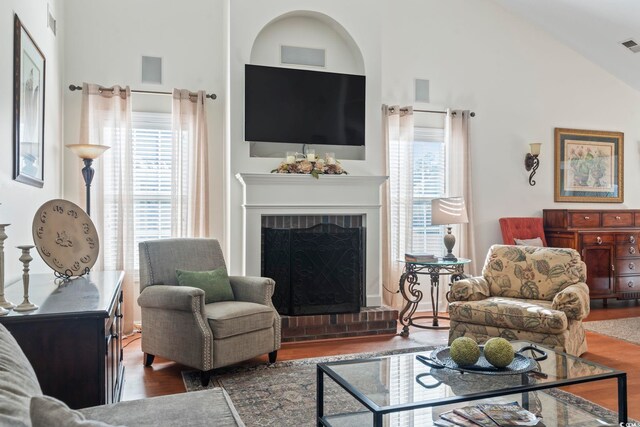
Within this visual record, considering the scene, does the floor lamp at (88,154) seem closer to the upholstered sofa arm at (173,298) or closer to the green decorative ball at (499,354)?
the upholstered sofa arm at (173,298)

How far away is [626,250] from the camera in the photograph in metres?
5.91

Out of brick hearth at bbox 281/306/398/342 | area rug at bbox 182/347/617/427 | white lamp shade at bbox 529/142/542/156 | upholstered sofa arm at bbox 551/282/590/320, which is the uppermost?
white lamp shade at bbox 529/142/542/156

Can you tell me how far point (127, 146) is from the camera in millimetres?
4750

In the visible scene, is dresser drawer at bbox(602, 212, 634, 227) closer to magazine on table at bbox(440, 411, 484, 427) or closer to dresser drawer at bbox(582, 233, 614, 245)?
dresser drawer at bbox(582, 233, 614, 245)

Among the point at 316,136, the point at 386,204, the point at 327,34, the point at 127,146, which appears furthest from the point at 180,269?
the point at 327,34

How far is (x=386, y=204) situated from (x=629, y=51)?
3373 millimetres

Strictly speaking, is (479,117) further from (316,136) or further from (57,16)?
(57,16)

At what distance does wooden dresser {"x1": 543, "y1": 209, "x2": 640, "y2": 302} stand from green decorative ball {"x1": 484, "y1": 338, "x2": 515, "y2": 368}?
403 centimetres

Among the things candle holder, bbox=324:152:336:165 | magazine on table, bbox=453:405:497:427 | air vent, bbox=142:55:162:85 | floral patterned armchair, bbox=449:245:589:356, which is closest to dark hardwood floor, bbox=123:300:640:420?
floral patterned armchair, bbox=449:245:589:356

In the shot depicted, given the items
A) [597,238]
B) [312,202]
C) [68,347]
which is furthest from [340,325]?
[597,238]

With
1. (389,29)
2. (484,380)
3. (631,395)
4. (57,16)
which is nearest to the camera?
(484,380)

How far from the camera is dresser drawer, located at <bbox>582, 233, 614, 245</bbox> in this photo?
5742mm

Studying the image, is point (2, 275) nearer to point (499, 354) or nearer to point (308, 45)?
point (499, 354)

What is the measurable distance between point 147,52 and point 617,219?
17.9ft
